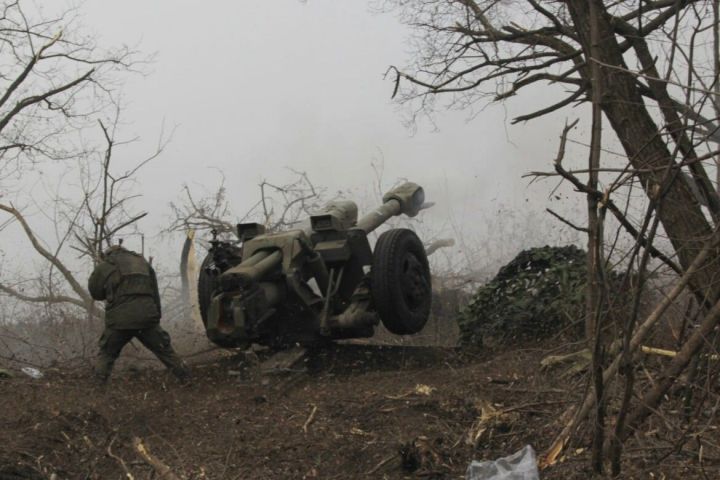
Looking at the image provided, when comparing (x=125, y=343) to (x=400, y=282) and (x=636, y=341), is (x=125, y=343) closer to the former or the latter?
(x=400, y=282)

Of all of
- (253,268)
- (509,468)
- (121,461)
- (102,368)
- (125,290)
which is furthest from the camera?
(125,290)

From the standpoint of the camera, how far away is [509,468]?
4531 millimetres

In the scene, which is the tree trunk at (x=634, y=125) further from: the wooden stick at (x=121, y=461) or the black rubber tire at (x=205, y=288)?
the black rubber tire at (x=205, y=288)

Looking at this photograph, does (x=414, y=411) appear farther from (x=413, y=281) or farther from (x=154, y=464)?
(x=413, y=281)

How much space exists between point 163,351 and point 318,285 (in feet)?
5.55

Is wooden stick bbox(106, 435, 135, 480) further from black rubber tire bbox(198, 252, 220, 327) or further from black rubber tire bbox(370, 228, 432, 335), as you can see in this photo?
black rubber tire bbox(198, 252, 220, 327)

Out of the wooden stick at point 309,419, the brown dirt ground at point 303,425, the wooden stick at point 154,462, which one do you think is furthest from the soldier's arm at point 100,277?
the wooden stick at point 309,419

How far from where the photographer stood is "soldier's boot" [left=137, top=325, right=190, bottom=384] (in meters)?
8.68

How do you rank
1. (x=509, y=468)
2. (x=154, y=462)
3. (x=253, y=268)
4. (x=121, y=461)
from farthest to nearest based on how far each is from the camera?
(x=253, y=268) < (x=121, y=461) < (x=154, y=462) < (x=509, y=468)

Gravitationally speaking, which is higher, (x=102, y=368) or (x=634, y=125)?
(x=634, y=125)

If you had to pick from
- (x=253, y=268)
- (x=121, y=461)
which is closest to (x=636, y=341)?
(x=121, y=461)

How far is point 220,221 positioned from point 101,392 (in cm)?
605

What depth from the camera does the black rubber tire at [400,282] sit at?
885 centimetres

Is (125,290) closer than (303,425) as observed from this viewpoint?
No
